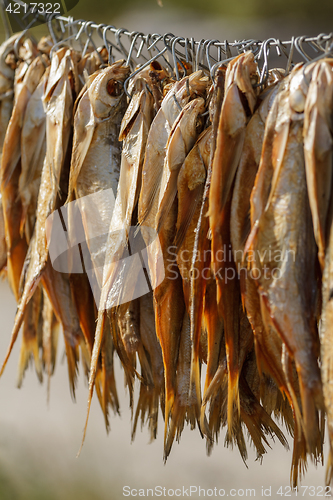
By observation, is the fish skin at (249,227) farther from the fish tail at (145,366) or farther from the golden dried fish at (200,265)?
the fish tail at (145,366)

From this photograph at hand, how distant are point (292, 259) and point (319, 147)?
7.2 inches

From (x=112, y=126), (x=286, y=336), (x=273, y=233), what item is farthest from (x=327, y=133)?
(x=112, y=126)

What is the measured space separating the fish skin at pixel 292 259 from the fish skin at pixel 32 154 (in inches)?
25.7

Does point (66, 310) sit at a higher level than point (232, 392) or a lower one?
higher

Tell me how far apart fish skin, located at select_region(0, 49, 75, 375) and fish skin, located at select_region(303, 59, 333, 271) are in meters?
0.58

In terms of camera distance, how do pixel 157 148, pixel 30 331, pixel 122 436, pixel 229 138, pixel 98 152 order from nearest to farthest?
pixel 229 138
pixel 157 148
pixel 98 152
pixel 30 331
pixel 122 436

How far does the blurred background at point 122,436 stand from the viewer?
54.2 inches

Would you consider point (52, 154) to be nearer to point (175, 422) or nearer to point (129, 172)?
point (129, 172)

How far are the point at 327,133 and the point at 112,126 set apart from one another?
0.51 m

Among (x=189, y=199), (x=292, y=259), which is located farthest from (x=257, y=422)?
(x=189, y=199)

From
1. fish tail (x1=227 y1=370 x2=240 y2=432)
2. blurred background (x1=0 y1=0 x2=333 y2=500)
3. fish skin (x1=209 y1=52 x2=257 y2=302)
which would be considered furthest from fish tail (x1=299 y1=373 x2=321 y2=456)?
blurred background (x1=0 y1=0 x2=333 y2=500)

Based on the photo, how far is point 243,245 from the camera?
0.70 meters

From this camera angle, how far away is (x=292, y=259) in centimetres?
64

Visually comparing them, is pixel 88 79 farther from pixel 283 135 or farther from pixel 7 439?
pixel 7 439
